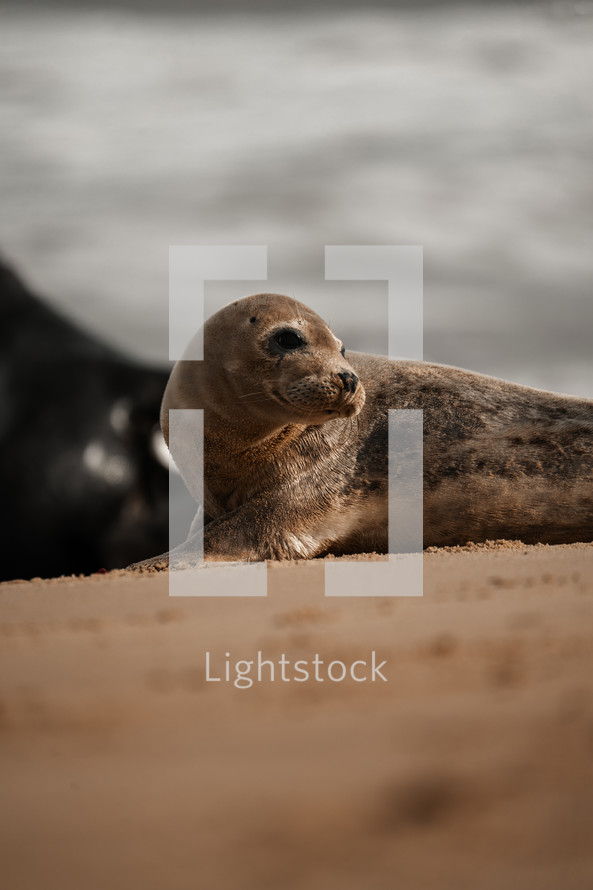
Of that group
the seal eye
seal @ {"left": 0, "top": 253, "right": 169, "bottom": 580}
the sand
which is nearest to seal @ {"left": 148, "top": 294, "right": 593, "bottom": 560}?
the seal eye

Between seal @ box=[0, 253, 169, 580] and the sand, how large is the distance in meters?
6.06

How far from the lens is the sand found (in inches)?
28.8

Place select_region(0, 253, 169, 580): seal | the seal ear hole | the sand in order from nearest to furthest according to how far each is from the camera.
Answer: the sand
the seal ear hole
select_region(0, 253, 169, 580): seal

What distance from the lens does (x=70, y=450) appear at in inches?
291

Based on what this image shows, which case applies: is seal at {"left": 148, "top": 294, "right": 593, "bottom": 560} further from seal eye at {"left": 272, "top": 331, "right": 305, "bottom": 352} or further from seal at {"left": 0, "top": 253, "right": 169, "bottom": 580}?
seal at {"left": 0, "top": 253, "right": 169, "bottom": 580}

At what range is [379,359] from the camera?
465 cm

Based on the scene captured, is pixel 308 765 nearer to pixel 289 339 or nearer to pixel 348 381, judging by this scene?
pixel 348 381

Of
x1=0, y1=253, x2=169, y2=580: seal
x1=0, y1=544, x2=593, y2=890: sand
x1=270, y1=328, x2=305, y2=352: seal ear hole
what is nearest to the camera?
x1=0, y1=544, x2=593, y2=890: sand

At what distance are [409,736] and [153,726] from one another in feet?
0.98

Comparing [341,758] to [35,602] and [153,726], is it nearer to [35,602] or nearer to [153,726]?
[153,726]

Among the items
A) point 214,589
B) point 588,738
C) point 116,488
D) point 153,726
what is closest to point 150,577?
point 214,589

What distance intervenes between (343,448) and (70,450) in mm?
3876

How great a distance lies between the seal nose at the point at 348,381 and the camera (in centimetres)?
345

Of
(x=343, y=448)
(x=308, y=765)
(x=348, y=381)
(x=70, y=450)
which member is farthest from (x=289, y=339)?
(x=70, y=450)
